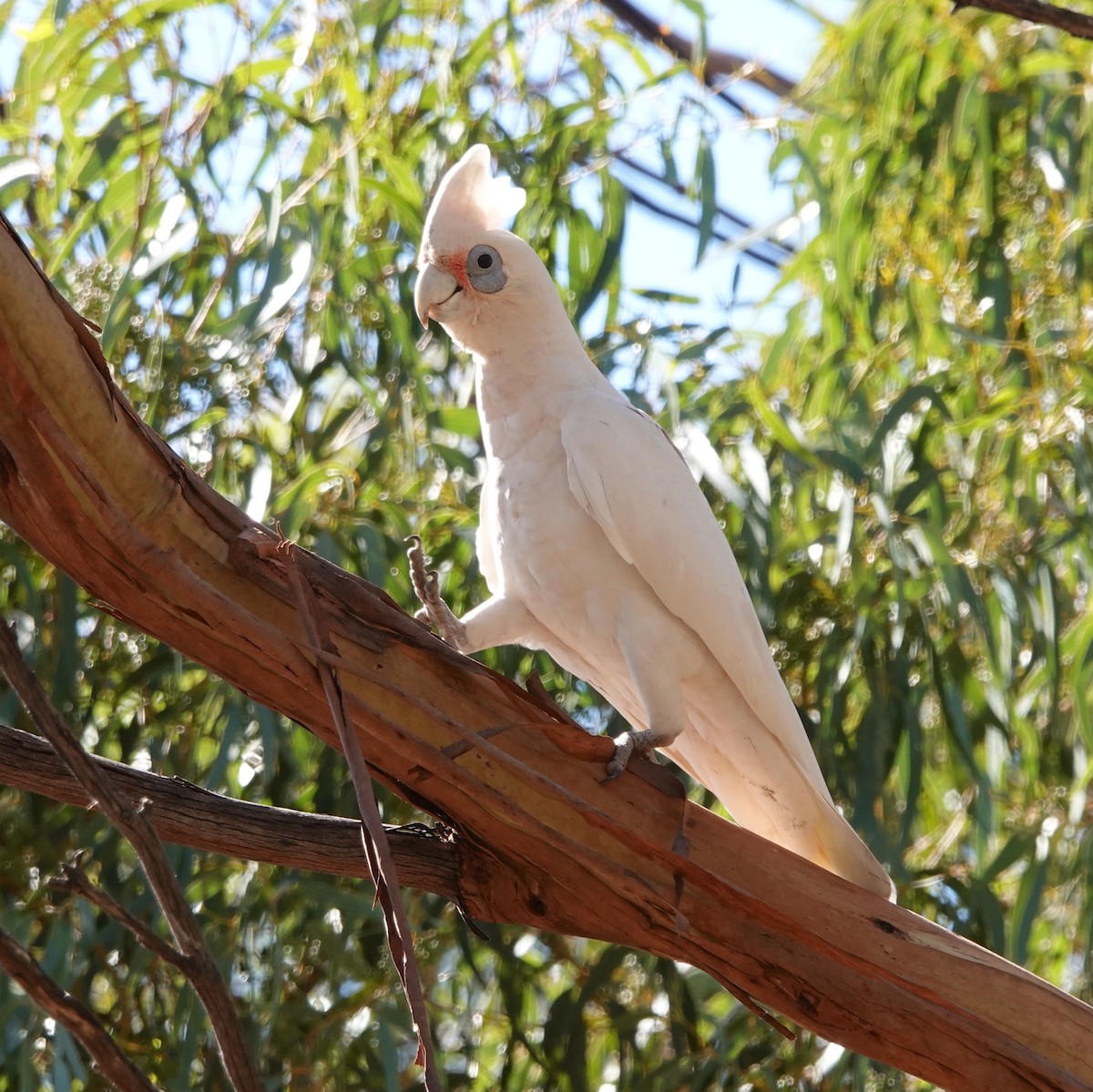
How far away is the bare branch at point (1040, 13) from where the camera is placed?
1.39 m

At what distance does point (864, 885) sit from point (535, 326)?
2.51 feet

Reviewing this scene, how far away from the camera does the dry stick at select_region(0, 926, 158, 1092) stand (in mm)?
704

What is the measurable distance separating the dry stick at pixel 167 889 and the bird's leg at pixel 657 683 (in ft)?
2.47

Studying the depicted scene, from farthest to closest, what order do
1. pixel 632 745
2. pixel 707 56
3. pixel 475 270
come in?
1. pixel 707 56
2. pixel 475 270
3. pixel 632 745

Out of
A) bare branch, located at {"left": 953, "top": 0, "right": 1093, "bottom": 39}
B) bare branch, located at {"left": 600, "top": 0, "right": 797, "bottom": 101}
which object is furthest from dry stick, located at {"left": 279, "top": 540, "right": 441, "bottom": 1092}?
bare branch, located at {"left": 600, "top": 0, "right": 797, "bottom": 101}

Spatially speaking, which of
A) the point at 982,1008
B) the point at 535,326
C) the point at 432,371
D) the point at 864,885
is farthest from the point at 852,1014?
the point at 432,371

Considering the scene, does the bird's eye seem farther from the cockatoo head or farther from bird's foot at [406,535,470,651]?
bird's foot at [406,535,470,651]

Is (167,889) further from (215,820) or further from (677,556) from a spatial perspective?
(677,556)

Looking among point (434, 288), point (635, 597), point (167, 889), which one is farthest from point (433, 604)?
point (167, 889)

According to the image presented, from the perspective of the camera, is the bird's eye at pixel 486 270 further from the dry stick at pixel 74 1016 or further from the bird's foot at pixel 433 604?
the dry stick at pixel 74 1016

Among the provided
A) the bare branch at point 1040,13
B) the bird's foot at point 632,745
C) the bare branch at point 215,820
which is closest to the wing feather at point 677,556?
the bird's foot at point 632,745

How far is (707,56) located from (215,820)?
200 cm

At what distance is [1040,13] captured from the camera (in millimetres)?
1397

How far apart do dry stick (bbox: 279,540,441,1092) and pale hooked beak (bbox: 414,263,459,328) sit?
643 mm
